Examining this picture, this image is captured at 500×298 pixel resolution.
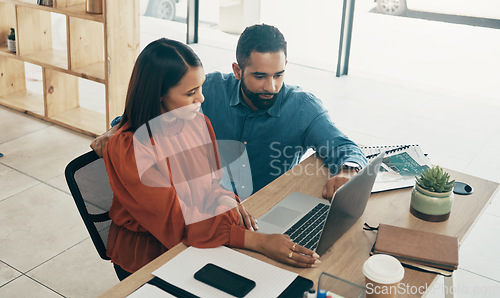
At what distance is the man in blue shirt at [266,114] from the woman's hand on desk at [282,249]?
549 mm

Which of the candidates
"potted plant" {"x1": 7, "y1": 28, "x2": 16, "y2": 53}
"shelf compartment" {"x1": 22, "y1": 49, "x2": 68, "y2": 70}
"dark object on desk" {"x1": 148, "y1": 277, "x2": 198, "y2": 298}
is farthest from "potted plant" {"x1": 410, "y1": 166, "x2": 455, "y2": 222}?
"potted plant" {"x1": 7, "y1": 28, "x2": 16, "y2": 53}

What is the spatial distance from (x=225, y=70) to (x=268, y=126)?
338 centimetres

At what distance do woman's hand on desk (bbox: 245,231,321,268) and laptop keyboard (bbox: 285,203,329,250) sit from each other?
0.32 ft

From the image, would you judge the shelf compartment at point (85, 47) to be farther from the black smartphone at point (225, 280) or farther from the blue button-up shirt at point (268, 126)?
the black smartphone at point (225, 280)

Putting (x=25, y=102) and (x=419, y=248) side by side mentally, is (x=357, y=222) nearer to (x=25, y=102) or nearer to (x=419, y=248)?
(x=419, y=248)

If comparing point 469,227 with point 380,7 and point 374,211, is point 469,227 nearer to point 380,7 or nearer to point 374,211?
point 374,211

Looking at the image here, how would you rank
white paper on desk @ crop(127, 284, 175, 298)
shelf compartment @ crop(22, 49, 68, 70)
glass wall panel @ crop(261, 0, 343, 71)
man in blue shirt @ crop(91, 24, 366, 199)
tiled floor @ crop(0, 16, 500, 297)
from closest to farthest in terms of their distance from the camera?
white paper on desk @ crop(127, 284, 175, 298), man in blue shirt @ crop(91, 24, 366, 199), tiled floor @ crop(0, 16, 500, 297), shelf compartment @ crop(22, 49, 68, 70), glass wall panel @ crop(261, 0, 343, 71)

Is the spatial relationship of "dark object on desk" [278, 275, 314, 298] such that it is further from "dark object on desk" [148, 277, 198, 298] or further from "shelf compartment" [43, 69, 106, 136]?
"shelf compartment" [43, 69, 106, 136]

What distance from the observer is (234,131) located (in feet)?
7.89

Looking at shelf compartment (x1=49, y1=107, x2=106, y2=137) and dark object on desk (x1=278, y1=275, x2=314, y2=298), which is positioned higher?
dark object on desk (x1=278, y1=275, x2=314, y2=298)

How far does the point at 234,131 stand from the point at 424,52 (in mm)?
3869

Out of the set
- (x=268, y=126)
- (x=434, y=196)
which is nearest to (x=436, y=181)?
(x=434, y=196)

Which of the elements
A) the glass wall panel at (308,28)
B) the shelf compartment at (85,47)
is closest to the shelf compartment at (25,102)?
the shelf compartment at (85,47)

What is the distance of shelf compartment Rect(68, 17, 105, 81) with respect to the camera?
13.0 feet
